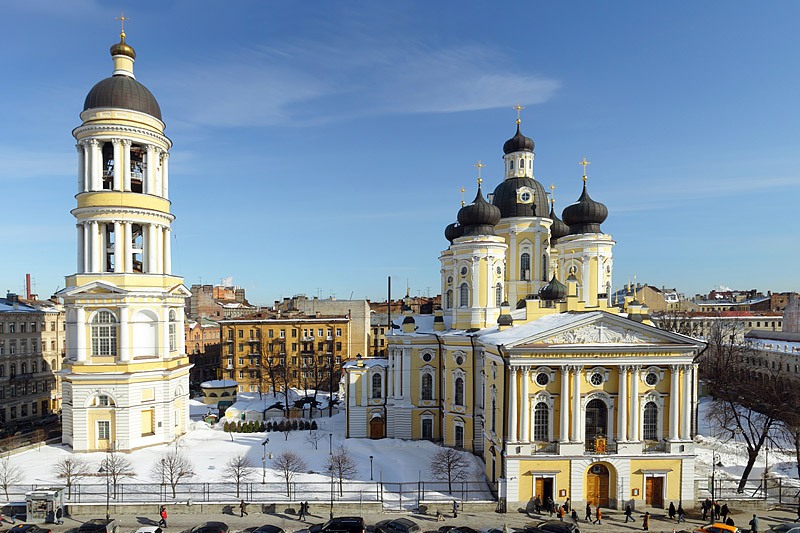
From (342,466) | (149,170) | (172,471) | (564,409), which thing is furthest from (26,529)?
(564,409)

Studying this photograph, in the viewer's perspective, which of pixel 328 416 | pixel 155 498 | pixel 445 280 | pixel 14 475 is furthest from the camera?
pixel 328 416

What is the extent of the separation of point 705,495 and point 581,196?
66.4ft

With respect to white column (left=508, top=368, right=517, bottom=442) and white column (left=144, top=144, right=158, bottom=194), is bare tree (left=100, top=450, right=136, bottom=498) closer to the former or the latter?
white column (left=144, top=144, right=158, bottom=194)

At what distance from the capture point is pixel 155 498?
25.9 meters

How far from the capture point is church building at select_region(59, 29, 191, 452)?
32.8 meters

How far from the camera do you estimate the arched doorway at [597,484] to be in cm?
2623

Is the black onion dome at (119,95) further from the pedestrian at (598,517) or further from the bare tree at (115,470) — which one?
the pedestrian at (598,517)

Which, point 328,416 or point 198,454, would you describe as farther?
point 328,416

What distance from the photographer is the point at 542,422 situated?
2662cm

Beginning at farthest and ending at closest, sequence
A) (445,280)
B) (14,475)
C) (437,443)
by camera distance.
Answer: (445,280) → (437,443) → (14,475)

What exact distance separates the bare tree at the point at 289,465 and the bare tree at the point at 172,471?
4492 millimetres

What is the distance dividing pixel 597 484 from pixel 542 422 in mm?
4003

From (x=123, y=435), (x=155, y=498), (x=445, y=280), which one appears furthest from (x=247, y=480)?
(x=445, y=280)

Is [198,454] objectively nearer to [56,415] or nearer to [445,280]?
[445,280]
